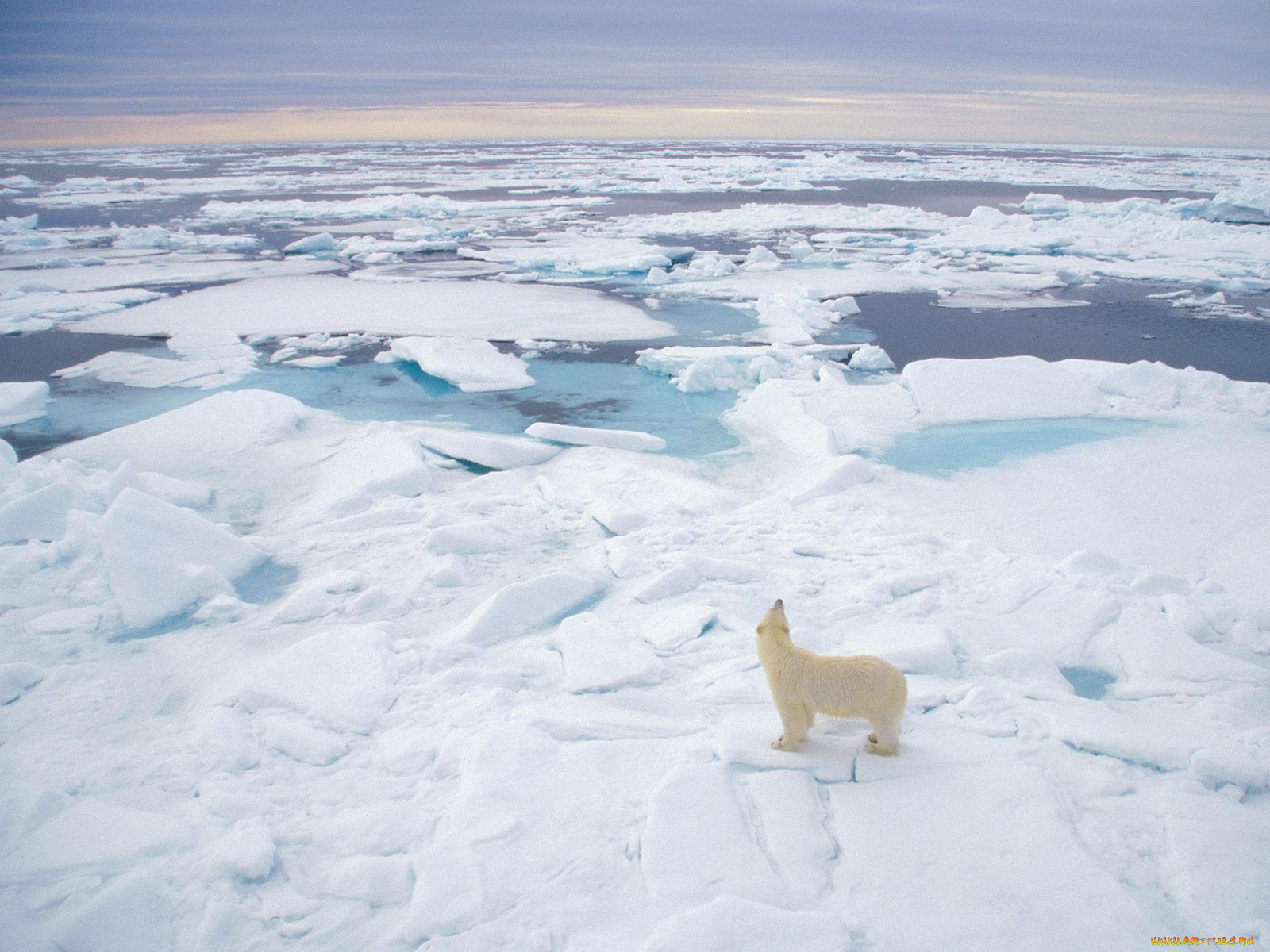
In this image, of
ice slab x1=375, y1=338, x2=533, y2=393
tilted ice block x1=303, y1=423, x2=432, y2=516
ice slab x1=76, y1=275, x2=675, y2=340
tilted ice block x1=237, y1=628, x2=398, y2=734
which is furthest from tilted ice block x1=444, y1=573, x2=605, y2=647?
ice slab x1=76, y1=275, x2=675, y2=340

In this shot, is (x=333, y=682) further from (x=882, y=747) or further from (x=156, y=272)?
(x=156, y=272)

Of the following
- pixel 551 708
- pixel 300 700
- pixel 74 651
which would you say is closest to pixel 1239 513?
pixel 551 708

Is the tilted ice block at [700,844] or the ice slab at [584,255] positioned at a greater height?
the ice slab at [584,255]

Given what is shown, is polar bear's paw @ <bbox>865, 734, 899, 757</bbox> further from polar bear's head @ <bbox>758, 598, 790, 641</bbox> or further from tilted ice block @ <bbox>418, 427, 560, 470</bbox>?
tilted ice block @ <bbox>418, 427, 560, 470</bbox>

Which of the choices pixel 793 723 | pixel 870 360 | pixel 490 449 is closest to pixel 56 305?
pixel 490 449

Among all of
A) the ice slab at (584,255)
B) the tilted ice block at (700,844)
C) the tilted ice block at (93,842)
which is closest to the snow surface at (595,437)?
the tilted ice block at (700,844)

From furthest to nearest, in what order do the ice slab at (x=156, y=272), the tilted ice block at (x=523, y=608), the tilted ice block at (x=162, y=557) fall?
1. the ice slab at (x=156, y=272)
2. the tilted ice block at (x=162, y=557)
3. the tilted ice block at (x=523, y=608)

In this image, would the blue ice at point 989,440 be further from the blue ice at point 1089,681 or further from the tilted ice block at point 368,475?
the tilted ice block at point 368,475
